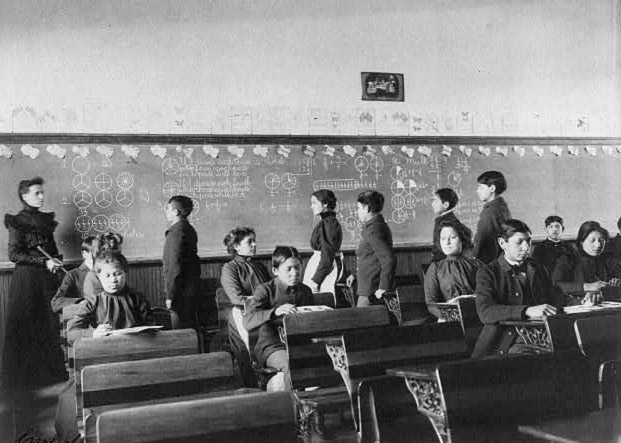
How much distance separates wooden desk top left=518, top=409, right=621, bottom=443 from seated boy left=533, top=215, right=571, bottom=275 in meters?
4.07

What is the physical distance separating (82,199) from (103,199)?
153 millimetres

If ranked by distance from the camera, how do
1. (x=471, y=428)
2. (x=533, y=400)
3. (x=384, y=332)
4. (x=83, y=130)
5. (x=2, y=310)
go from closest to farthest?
(x=471, y=428), (x=533, y=400), (x=384, y=332), (x=2, y=310), (x=83, y=130)

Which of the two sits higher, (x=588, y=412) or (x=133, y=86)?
(x=133, y=86)

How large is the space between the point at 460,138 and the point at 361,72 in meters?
1.10

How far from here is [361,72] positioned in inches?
246

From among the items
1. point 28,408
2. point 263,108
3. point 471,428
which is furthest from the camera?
point 263,108

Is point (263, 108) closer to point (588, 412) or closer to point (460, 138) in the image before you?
point (460, 138)

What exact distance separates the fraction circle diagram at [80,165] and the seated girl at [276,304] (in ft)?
7.20

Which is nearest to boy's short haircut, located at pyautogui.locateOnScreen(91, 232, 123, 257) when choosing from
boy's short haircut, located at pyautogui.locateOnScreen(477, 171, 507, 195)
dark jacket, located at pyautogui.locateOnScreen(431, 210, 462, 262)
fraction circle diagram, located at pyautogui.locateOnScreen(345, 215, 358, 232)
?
fraction circle diagram, located at pyautogui.locateOnScreen(345, 215, 358, 232)

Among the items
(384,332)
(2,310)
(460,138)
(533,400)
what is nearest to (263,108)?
(460,138)

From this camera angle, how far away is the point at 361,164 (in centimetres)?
619

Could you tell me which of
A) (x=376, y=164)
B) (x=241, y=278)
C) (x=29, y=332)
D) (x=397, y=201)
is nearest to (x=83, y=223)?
(x=29, y=332)

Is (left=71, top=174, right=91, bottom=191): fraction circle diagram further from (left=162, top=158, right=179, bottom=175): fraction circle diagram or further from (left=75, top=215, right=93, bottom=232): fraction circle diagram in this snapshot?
(left=162, top=158, right=179, bottom=175): fraction circle diagram

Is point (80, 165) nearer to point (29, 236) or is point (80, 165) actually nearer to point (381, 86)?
point (29, 236)
